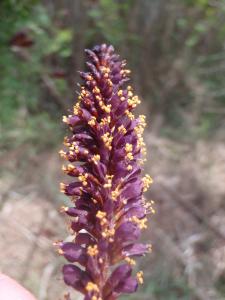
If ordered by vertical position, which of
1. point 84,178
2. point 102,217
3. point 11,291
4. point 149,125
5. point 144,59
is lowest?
point 11,291

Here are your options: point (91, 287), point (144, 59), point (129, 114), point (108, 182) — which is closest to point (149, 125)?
point (144, 59)

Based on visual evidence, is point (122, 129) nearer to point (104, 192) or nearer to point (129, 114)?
point (129, 114)

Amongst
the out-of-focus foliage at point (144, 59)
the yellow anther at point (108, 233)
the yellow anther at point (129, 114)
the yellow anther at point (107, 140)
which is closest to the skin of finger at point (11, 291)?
the yellow anther at point (108, 233)

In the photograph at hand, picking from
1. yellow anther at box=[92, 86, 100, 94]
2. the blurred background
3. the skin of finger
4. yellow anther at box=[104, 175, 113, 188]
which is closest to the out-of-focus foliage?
the blurred background

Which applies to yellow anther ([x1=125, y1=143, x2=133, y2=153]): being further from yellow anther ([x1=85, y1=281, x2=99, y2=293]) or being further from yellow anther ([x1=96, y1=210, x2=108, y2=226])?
yellow anther ([x1=85, y1=281, x2=99, y2=293])

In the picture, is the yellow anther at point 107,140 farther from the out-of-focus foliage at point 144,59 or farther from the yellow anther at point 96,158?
the out-of-focus foliage at point 144,59
